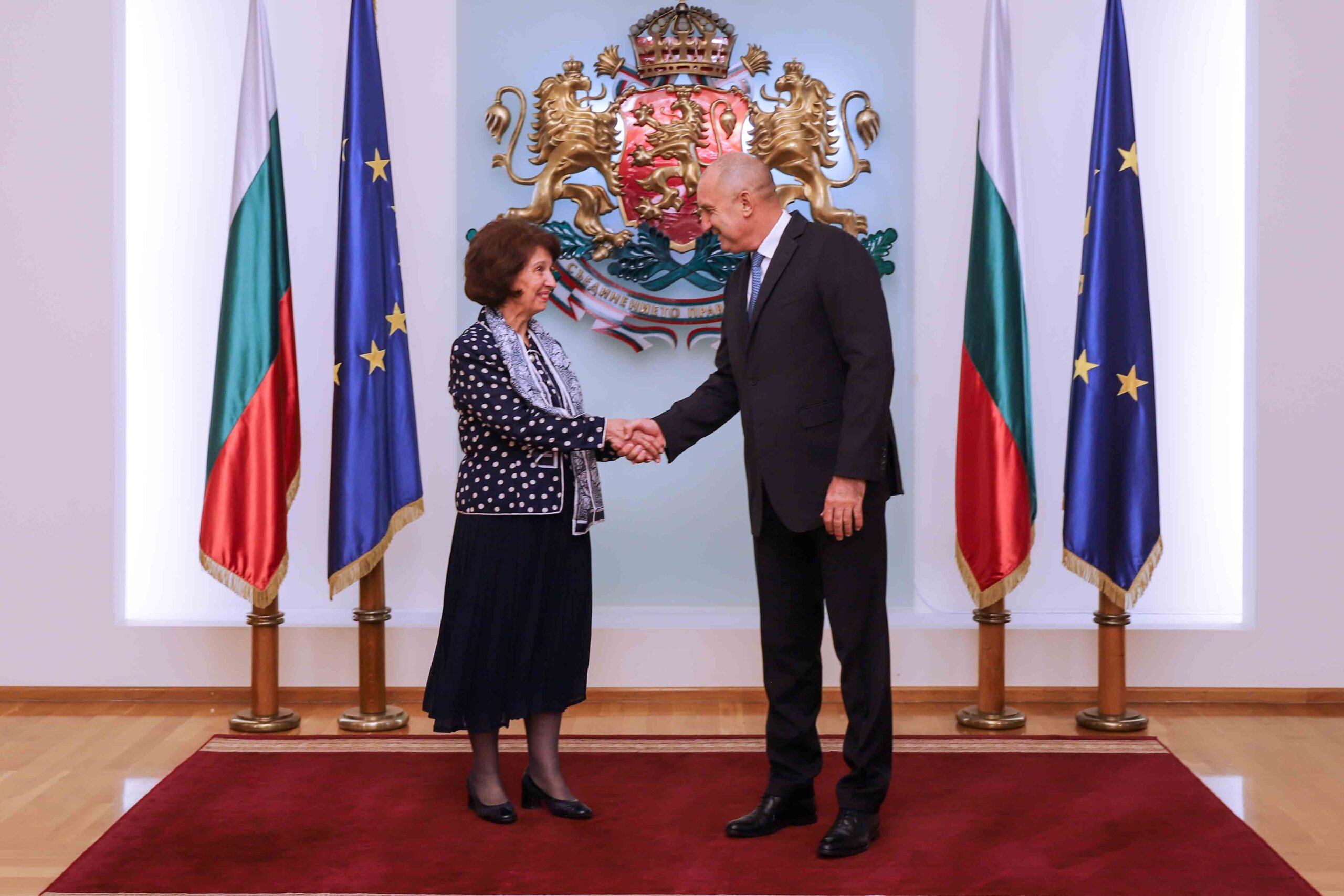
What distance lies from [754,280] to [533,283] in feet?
1.76

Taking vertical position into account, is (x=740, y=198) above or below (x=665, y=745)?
above

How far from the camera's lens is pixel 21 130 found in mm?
4367

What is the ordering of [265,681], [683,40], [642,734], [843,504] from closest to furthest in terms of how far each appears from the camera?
[843,504] → [642,734] → [265,681] → [683,40]

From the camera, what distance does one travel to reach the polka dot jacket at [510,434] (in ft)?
9.80

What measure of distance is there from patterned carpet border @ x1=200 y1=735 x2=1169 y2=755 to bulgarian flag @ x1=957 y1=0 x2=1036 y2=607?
19.1 inches

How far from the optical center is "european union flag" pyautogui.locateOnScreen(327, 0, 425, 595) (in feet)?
13.0

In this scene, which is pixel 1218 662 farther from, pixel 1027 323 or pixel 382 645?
pixel 382 645

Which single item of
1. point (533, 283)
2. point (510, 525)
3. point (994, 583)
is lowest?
point (994, 583)

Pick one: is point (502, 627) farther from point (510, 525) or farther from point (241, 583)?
point (241, 583)

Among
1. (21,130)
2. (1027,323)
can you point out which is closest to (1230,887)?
(1027,323)

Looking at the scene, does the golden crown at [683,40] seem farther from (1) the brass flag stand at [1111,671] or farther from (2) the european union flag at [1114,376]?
(1) the brass flag stand at [1111,671]

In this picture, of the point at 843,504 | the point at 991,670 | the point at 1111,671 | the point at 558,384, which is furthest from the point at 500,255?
the point at 1111,671

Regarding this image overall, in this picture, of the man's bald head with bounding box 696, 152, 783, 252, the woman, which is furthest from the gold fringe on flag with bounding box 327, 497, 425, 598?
the man's bald head with bounding box 696, 152, 783, 252

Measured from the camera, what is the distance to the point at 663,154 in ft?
14.9
